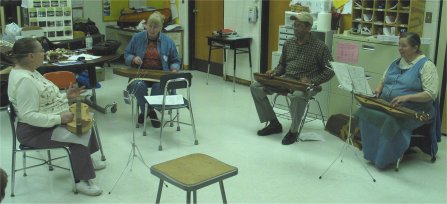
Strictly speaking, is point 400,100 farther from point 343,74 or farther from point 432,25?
point 432,25

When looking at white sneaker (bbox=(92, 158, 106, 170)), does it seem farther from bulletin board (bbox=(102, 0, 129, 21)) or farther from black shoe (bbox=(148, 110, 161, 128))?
bulletin board (bbox=(102, 0, 129, 21))

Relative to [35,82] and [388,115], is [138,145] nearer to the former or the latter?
[35,82]

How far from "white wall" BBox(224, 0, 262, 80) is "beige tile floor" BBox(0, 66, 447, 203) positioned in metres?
1.62

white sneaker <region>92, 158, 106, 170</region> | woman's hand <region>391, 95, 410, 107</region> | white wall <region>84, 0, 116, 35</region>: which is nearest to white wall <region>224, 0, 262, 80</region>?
white wall <region>84, 0, 116, 35</region>

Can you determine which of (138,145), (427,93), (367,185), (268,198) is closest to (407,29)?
(427,93)

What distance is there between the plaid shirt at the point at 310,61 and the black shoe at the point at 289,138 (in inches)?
20.3

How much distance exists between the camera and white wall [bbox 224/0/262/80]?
670 cm

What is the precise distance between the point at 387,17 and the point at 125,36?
494 cm

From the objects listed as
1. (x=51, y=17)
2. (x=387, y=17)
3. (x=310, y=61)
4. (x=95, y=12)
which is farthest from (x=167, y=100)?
(x=95, y=12)

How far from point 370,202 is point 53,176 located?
7.65ft

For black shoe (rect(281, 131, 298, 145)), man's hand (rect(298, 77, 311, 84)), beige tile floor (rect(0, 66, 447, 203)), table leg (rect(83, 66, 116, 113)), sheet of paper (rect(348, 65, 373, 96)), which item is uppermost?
sheet of paper (rect(348, 65, 373, 96))

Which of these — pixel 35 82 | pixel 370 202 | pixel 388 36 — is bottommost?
pixel 370 202

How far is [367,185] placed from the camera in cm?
369

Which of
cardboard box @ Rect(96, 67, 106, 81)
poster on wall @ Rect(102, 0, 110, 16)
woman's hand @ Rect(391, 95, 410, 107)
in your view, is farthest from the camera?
poster on wall @ Rect(102, 0, 110, 16)
